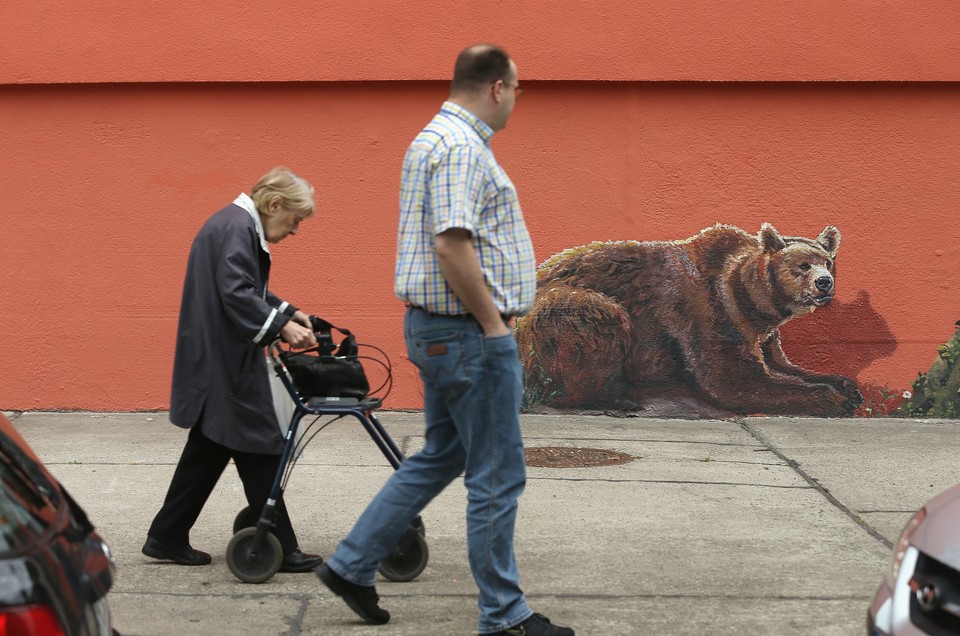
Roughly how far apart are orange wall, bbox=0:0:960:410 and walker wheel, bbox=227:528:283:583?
3.83 meters

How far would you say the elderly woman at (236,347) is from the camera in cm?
484

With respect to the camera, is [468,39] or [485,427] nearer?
[485,427]

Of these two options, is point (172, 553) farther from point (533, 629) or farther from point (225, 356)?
point (533, 629)

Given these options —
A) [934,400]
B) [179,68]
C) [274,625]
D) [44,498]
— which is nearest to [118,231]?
[179,68]

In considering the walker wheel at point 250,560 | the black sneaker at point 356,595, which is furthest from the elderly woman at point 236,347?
the black sneaker at point 356,595

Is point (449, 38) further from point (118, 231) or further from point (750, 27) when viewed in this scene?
point (118, 231)

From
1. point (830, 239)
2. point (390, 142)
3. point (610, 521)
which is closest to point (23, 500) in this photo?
point (610, 521)

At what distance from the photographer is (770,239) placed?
8.73 meters

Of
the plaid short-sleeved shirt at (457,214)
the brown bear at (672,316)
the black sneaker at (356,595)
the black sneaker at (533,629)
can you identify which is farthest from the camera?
the brown bear at (672,316)

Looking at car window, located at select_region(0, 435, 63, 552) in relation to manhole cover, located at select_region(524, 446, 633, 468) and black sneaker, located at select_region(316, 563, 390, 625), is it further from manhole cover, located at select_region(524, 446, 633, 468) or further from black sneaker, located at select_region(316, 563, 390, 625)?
manhole cover, located at select_region(524, 446, 633, 468)

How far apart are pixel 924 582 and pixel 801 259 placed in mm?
5714

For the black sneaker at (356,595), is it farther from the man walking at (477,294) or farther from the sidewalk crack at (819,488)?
the sidewalk crack at (819,488)

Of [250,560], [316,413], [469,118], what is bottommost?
[250,560]

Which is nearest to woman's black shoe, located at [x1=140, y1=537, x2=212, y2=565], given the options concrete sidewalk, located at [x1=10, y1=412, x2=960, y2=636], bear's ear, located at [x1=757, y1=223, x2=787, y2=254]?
concrete sidewalk, located at [x1=10, y1=412, x2=960, y2=636]
